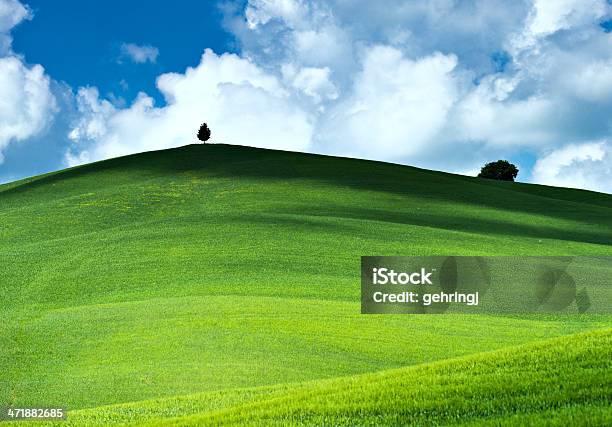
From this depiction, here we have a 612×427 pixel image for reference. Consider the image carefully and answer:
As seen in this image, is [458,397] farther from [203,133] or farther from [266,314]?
[203,133]

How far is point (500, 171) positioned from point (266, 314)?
7321 centimetres

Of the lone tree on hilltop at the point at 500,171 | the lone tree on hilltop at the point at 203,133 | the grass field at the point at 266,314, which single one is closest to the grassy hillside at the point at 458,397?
the grass field at the point at 266,314

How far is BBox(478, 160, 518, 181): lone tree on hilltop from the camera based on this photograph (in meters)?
88.0

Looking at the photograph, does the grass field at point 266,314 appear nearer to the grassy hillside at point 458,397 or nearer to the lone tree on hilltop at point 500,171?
the grassy hillside at point 458,397

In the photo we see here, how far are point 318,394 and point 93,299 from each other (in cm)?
1542

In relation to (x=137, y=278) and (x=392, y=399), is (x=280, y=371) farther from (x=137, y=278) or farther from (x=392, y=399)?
(x=137, y=278)

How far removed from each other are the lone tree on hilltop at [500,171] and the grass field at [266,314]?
109 ft

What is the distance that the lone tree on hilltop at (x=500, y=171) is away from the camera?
88.0 meters

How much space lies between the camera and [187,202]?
4597 cm

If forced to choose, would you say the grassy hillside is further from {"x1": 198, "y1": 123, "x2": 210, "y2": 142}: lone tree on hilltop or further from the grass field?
{"x1": 198, "y1": 123, "x2": 210, "y2": 142}: lone tree on hilltop

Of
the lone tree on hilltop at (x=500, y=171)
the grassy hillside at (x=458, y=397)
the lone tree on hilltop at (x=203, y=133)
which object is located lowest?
the grassy hillside at (x=458, y=397)

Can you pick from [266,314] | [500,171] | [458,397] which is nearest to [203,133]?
[500,171]

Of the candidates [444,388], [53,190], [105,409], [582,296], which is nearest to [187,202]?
[53,190]

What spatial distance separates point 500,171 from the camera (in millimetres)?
88312
